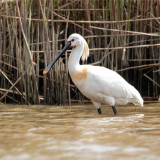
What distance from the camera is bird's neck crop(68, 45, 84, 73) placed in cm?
639

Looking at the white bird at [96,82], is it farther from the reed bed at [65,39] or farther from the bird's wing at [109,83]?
the reed bed at [65,39]

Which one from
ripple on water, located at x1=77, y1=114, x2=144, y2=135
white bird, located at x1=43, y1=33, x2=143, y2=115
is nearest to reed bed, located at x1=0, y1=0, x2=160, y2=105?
white bird, located at x1=43, y1=33, x2=143, y2=115

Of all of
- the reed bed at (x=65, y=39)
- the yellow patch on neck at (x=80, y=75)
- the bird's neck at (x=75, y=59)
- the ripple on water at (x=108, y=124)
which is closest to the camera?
the ripple on water at (x=108, y=124)

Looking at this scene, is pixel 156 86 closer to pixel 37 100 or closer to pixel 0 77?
pixel 37 100

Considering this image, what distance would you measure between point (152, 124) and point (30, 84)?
2685 millimetres

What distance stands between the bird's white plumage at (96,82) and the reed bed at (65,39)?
69 cm

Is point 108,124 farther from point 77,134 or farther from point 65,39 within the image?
point 65,39

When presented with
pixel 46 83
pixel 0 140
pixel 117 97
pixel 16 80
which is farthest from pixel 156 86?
pixel 0 140

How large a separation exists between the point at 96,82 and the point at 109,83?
0.26 metres

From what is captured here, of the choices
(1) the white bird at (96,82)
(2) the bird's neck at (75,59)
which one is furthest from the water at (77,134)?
(2) the bird's neck at (75,59)

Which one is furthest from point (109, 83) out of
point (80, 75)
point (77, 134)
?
point (77, 134)

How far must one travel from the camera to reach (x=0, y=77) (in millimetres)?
7496

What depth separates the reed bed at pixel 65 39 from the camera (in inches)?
281

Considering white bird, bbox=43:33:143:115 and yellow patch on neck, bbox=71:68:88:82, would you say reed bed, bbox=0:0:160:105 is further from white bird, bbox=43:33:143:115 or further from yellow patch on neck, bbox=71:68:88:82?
yellow patch on neck, bbox=71:68:88:82
